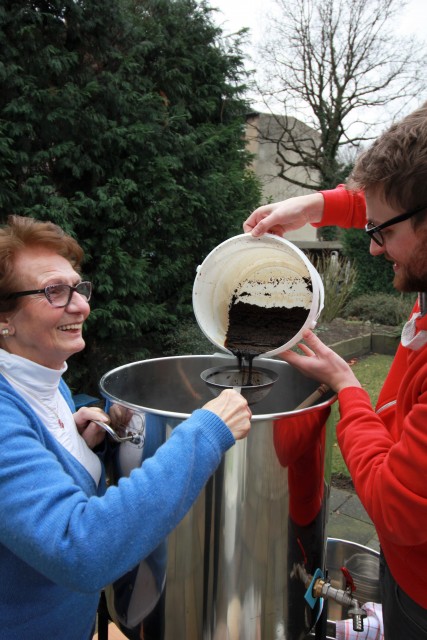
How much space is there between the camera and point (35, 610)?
1.06 m

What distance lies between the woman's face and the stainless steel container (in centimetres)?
24

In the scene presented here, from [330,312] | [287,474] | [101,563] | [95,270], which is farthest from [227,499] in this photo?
[330,312]

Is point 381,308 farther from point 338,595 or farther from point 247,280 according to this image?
point 338,595

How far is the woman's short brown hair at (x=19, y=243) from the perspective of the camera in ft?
3.85

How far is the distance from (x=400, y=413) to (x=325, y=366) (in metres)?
0.26

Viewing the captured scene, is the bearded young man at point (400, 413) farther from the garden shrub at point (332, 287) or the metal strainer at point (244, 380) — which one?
the garden shrub at point (332, 287)

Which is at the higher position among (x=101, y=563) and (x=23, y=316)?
(x=23, y=316)

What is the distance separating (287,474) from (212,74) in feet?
13.9

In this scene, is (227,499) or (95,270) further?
(95,270)

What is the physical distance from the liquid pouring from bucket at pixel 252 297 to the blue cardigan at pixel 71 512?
1.77 feet

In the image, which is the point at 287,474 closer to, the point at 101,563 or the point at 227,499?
the point at 227,499

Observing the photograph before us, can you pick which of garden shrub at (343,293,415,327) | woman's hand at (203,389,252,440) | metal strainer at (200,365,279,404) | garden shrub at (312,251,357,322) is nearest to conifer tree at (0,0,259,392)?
metal strainer at (200,365,279,404)

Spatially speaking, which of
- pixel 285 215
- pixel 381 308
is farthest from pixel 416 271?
pixel 381 308

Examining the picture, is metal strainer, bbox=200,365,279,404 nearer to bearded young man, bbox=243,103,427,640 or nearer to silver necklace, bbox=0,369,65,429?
bearded young man, bbox=243,103,427,640
